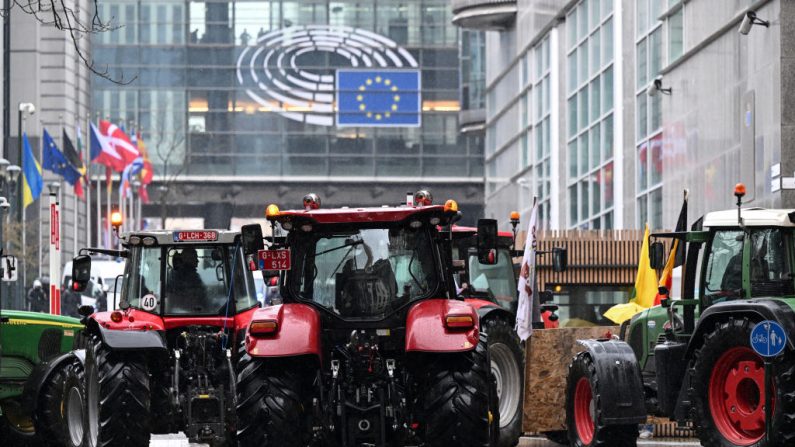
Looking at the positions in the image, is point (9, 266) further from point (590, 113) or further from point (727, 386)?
point (590, 113)

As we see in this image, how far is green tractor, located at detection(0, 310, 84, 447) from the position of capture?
60.3ft

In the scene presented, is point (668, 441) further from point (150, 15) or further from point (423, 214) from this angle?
point (150, 15)

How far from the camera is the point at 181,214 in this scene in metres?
87.6

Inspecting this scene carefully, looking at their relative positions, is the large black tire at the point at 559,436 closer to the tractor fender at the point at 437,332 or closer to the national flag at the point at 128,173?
the tractor fender at the point at 437,332

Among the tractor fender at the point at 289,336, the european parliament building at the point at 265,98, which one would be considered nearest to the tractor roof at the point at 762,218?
the tractor fender at the point at 289,336

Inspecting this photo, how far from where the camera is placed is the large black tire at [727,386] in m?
13.5

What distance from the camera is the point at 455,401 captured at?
502 inches

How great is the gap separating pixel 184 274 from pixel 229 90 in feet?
230

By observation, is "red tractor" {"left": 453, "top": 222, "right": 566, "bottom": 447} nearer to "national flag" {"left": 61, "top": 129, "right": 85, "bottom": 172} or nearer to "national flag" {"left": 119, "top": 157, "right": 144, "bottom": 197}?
"national flag" {"left": 61, "top": 129, "right": 85, "bottom": 172}

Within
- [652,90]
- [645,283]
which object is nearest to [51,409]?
[645,283]

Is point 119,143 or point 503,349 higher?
point 119,143

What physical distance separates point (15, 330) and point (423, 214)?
7601 mm

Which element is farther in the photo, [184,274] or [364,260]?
[184,274]

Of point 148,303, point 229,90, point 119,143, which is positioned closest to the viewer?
point 148,303
